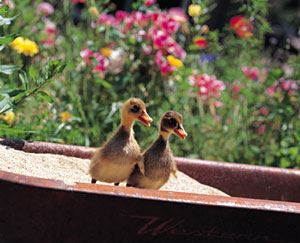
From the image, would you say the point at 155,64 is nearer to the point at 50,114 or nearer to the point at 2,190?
the point at 50,114

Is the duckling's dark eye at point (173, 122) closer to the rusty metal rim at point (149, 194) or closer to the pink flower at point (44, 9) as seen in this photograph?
the rusty metal rim at point (149, 194)

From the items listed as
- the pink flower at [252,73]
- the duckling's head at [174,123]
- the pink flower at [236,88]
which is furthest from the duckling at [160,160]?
the pink flower at [252,73]

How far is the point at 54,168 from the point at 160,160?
56 centimetres

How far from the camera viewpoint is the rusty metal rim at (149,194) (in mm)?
1484

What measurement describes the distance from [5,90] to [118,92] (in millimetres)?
1807

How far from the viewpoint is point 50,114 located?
3262 mm

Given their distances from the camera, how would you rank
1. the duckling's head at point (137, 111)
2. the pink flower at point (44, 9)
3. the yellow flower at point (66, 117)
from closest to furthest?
the duckling's head at point (137, 111) < the yellow flower at point (66, 117) < the pink flower at point (44, 9)

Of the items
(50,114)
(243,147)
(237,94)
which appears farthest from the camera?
(237,94)

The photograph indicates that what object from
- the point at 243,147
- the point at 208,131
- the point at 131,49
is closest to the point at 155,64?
the point at 131,49

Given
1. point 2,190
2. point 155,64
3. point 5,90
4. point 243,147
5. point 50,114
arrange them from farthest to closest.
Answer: point 243,147
point 155,64
point 50,114
point 5,90
point 2,190

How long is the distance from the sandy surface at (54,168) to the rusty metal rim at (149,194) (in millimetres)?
468

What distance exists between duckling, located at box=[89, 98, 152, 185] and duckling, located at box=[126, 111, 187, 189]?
6 cm

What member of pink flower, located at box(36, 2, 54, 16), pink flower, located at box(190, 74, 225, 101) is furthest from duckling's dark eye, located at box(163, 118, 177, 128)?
pink flower, located at box(36, 2, 54, 16)

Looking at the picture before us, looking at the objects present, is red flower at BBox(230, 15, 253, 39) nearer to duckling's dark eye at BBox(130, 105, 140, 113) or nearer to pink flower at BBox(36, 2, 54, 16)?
pink flower at BBox(36, 2, 54, 16)
